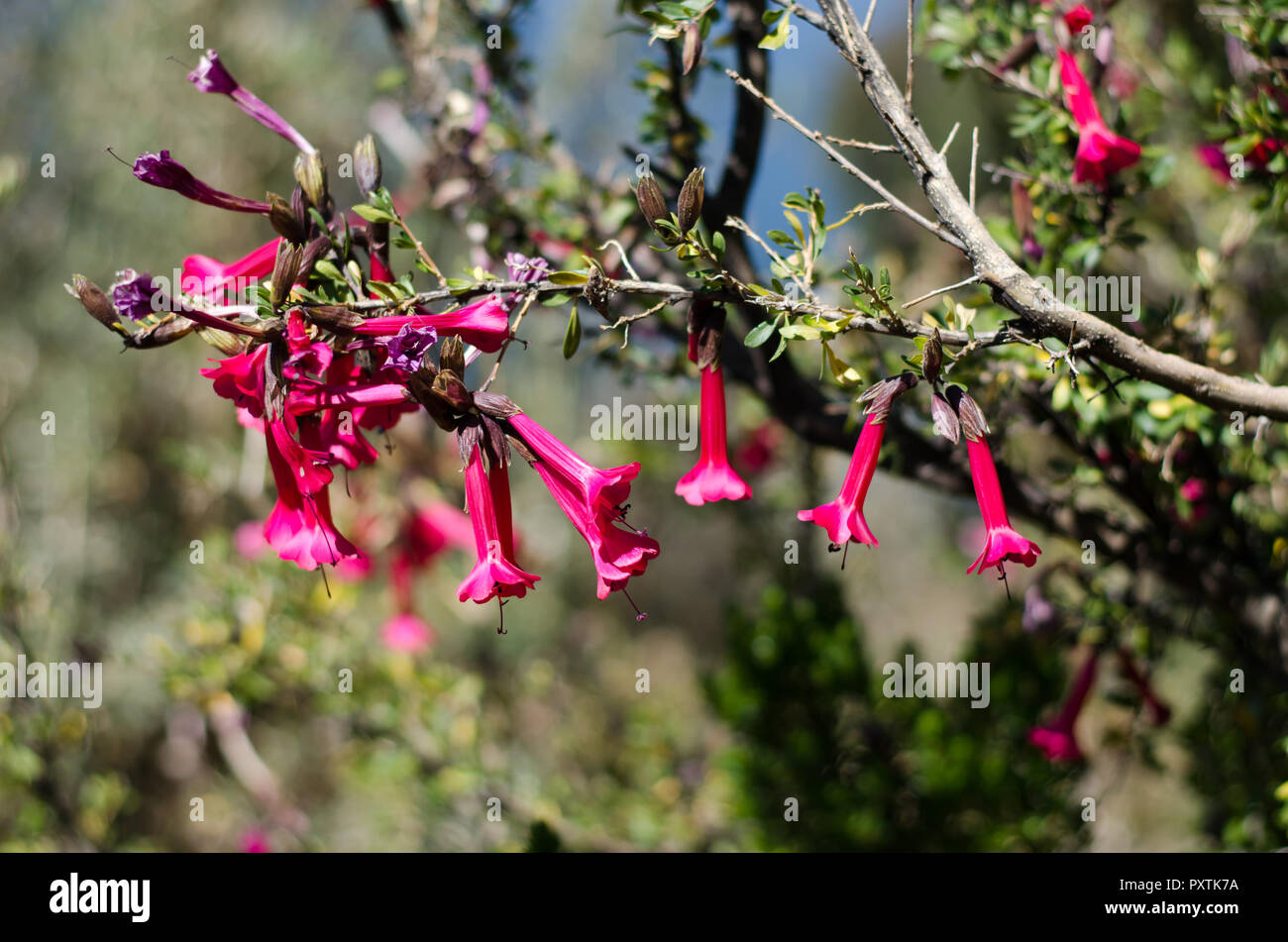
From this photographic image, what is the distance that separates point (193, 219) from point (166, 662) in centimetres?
292

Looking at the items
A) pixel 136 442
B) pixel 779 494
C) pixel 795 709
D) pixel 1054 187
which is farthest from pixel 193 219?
pixel 1054 187

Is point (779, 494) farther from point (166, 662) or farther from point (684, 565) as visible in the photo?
point (684, 565)

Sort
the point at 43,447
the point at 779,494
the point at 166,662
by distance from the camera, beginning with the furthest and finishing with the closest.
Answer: the point at 43,447 < the point at 779,494 < the point at 166,662

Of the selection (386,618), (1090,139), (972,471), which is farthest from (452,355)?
(386,618)

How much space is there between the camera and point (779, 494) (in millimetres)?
2883

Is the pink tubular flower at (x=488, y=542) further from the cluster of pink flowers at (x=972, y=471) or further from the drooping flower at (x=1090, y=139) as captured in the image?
the drooping flower at (x=1090, y=139)

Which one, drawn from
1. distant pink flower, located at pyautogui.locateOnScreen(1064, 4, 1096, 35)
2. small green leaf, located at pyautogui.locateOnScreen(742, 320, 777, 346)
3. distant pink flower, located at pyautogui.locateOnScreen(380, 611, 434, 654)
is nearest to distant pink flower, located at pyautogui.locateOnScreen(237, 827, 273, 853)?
distant pink flower, located at pyautogui.locateOnScreen(380, 611, 434, 654)

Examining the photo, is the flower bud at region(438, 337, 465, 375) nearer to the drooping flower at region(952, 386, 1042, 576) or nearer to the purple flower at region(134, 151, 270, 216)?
the purple flower at region(134, 151, 270, 216)

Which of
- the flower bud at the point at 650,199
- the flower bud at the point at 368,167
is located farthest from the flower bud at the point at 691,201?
the flower bud at the point at 368,167

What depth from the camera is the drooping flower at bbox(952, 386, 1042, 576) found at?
1007 mm

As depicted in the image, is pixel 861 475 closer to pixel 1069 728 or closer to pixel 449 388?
pixel 449 388

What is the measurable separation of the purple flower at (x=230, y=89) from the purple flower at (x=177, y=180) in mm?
111

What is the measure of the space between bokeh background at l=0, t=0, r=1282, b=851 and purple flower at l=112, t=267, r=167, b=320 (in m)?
0.33

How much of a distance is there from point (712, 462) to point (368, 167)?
0.59 meters
